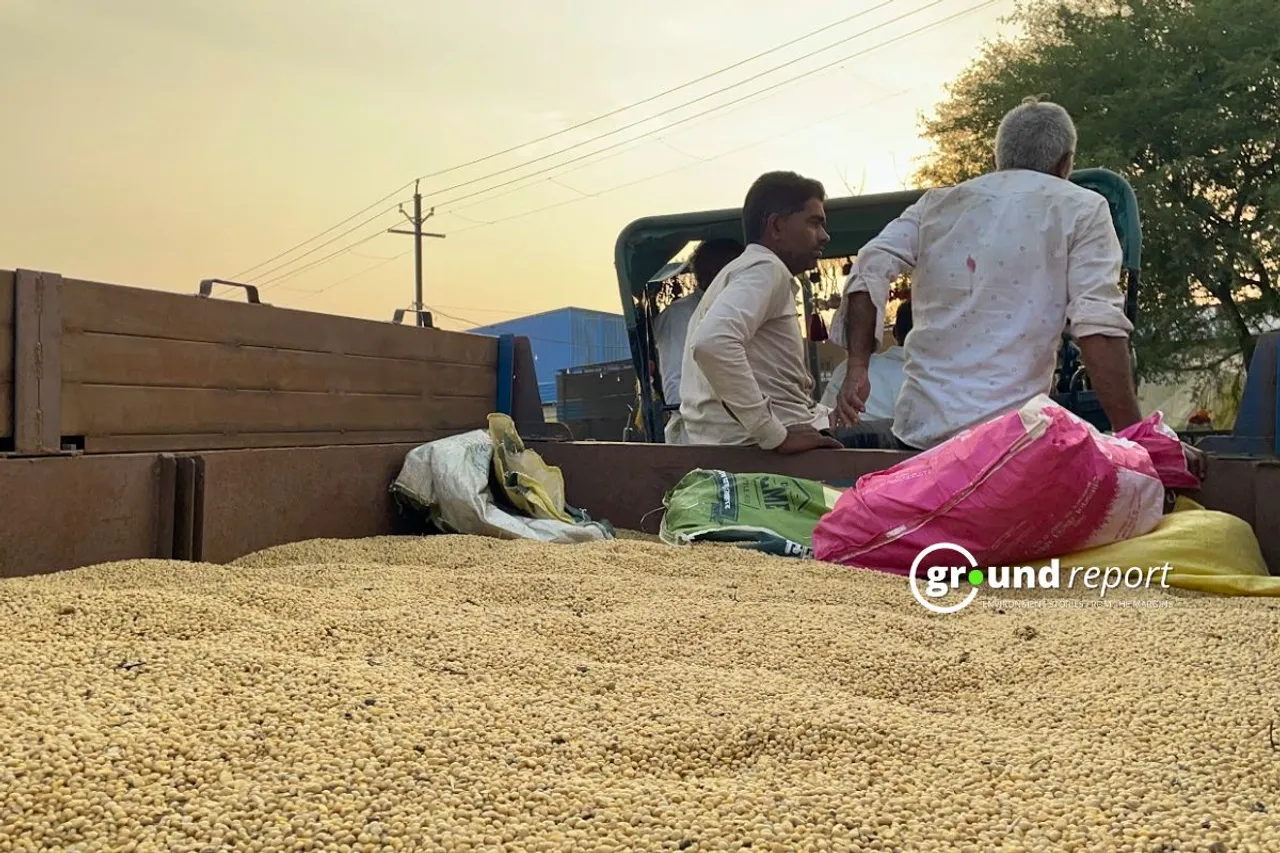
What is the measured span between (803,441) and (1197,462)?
102cm

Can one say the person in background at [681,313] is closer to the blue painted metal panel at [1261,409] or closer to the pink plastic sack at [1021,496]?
the pink plastic sack at [1021,496]

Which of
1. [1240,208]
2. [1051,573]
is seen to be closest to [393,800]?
[1051,573]

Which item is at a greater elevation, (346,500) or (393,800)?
(346,500)

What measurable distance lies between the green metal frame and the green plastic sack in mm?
1582

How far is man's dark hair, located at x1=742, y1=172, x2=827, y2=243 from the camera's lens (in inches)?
127

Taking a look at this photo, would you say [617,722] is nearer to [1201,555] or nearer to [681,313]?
[1201,555]

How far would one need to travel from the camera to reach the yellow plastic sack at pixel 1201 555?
199 centimetres

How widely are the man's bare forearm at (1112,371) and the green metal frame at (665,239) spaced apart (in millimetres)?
1540

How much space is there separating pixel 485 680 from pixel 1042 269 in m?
2.10

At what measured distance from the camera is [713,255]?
14.0 ft

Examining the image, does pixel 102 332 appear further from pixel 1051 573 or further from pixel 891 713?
pixel 1051 573

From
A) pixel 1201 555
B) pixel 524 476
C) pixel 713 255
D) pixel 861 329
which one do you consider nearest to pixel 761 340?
pixel 861 329

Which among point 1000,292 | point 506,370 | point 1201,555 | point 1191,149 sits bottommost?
point 1201,555

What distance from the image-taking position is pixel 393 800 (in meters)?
0.94
